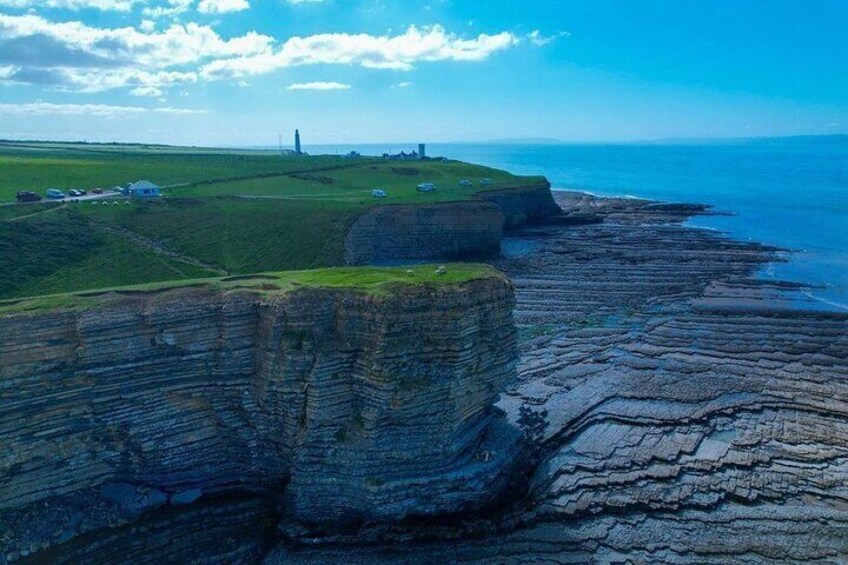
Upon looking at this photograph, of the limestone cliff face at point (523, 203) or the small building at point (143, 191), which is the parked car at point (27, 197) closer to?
the small building at point (143, 191)

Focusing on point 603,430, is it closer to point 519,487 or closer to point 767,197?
point 519,487

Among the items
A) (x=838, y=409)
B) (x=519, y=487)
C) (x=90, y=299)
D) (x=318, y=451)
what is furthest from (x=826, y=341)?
(x=90, y=299)

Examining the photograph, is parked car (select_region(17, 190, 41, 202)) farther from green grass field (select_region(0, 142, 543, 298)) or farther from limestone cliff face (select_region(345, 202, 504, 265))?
limestone cliff face (select_region(345, 202, 504, 265))

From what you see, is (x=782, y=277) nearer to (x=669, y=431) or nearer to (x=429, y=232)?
(x=429, y=232)

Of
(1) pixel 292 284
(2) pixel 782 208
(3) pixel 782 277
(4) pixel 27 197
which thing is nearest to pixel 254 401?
(1) pixel 292 284

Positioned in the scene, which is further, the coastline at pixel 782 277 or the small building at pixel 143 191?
the small building at pixel 143 191

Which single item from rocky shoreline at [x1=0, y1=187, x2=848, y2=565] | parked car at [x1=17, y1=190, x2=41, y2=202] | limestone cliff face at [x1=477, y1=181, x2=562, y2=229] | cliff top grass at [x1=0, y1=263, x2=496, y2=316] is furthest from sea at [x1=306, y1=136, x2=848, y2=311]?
parked car at [x1=17, y1=190, x2=41, y2=202]

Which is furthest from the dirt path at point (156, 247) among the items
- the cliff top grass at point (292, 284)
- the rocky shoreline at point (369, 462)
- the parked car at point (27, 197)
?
the rocky shoreline at point (369, 462)
